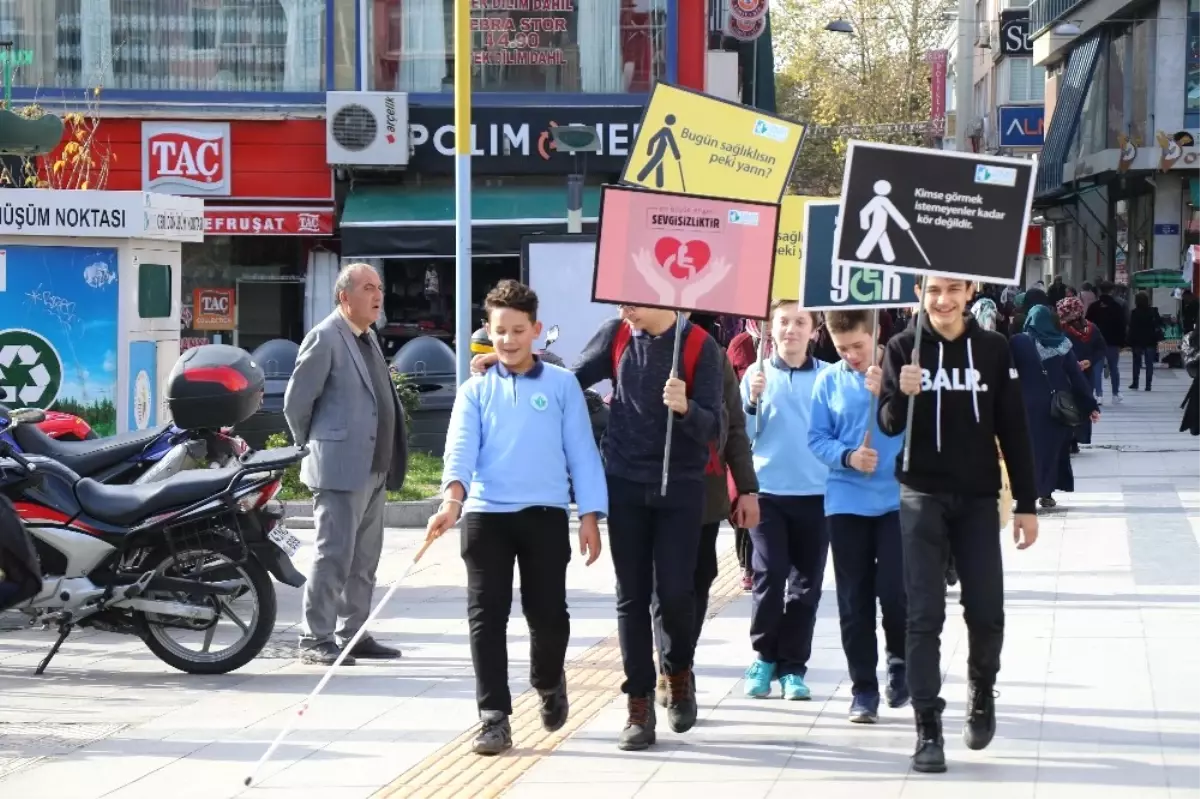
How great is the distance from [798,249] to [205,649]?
14.1ft

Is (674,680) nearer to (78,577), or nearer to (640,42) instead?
(78,577)

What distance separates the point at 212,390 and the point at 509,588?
13.0 feet

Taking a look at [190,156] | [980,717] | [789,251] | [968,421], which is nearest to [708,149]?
[789,251]

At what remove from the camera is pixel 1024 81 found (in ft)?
232

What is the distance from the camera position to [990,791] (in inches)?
255

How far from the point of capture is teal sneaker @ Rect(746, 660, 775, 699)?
8219 millimetres

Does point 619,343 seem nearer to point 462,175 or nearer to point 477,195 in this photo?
point 462,175

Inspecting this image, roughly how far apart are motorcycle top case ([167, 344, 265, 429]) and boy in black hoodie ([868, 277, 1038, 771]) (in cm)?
479

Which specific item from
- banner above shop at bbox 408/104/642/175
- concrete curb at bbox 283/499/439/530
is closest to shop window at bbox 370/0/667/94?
banner above shop at bbox 408/104/642/175

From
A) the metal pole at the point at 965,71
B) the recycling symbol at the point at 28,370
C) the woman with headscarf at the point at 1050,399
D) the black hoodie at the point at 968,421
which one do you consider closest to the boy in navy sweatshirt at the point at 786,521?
the black hoodie at the point at 968,421

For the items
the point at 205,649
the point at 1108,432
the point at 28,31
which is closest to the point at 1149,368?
the point at 1108,432

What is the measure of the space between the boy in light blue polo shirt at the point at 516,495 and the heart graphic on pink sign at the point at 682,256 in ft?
1.99

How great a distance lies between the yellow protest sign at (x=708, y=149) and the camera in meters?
9.50

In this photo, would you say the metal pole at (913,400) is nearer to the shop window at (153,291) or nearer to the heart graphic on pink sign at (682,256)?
the heart graphic on pink sign at (682,256)
